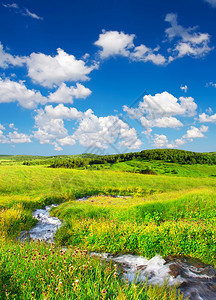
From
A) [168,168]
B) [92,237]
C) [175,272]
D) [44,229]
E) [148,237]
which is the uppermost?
[168,168]

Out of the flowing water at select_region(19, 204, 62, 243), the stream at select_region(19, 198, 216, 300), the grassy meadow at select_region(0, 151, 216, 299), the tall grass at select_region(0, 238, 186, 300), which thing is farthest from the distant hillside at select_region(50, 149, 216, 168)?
the tall grass at select_region(0, 238, 186, 300)

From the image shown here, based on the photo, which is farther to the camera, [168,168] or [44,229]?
[168,168]

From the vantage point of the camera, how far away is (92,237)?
10.3 metres

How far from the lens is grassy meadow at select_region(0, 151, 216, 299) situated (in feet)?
14.6

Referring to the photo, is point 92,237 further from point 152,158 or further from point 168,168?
point 152,158

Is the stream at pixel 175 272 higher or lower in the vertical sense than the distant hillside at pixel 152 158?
lower

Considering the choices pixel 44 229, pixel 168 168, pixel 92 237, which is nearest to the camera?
pixel 92 237

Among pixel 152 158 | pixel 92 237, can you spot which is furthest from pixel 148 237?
pixel 152 158

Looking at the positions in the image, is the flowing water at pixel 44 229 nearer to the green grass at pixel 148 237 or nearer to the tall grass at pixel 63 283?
the green grass at pixel 148 237

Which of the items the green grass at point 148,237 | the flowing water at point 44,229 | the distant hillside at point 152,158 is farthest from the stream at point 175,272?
the distant hillside at point 152,158

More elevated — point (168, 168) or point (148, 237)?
point (168, 168)

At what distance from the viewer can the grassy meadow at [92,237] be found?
175 inches

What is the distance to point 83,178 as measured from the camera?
35.8 meters

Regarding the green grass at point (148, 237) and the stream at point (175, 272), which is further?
the green grass at point (148, 237)
